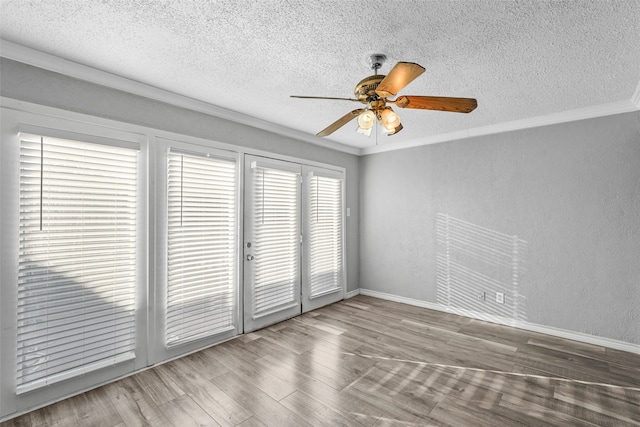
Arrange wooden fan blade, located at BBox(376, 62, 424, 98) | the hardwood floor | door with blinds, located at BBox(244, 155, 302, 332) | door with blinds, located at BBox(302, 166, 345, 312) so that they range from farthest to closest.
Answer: door with blinds, located at BBox(302, 166, 345, 312), door with blinds, located at BBox(244, 155, 302, 332), the hardwood floor, wooden fan blade, located at BBox(376, 62, 424, 98)

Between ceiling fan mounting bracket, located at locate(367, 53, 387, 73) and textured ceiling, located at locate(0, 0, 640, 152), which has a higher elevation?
textured ceiling, located at locate(0, 0, 640, 152)

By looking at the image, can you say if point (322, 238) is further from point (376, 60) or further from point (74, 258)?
point (74, 258)

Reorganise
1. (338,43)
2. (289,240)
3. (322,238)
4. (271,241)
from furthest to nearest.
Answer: (322,238) < (289,240) < (271,241) < (338,43)

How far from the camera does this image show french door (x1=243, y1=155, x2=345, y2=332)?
3.48m

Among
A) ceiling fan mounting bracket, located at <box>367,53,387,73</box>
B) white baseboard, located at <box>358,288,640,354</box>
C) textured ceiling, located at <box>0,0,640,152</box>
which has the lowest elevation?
white baseboard, located at <box>358,288,640,354</box>

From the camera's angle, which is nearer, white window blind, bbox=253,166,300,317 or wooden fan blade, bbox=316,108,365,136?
wooden fan blade, bbox=316,108,365,136

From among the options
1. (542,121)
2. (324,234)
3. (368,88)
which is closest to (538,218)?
(542,121)

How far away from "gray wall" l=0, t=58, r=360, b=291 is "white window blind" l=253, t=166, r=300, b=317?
404 mm

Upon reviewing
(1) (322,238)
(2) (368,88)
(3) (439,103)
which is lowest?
(1) (322,238)

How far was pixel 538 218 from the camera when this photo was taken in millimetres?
3510

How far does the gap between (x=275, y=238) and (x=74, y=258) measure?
1.96m

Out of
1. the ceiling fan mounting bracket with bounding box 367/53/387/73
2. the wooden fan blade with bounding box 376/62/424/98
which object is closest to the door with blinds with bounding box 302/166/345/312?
the ceiling fan mounting bracket with bounding box 367/53/387/73

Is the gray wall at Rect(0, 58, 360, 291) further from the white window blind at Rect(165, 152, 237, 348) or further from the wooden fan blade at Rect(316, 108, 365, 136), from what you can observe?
the wooden fan blade at Rect(316, 108, 365, 136)

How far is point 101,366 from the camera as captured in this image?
2.37m
